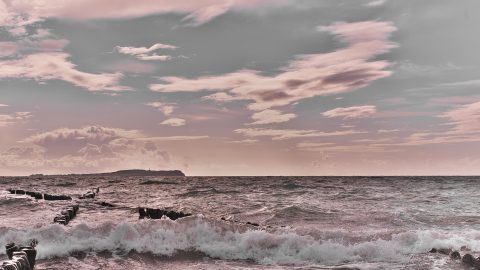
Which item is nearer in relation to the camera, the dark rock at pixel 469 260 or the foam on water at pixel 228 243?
the dark rock at pixel 469 260

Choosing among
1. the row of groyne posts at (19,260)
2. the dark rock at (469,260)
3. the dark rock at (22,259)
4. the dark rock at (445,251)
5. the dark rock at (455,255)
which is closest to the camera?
the row of groyne posts at (19,260)

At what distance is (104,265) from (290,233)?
6815 millimetres

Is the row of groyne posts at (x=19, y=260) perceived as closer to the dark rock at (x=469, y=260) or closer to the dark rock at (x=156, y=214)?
the dark rock at (x=156, y=214)

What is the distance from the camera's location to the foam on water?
14938 mm

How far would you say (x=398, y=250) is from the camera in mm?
15711

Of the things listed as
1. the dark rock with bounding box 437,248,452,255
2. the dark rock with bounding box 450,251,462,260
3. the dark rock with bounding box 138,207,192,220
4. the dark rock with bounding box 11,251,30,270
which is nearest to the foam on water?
the dark rock with bounding box 437,248,452,255

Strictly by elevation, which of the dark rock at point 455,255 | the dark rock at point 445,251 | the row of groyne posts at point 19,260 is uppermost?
the row of groyne posts at point 19,260

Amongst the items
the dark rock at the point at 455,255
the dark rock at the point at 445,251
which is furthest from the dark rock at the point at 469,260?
the dark rock at the point at 445,251

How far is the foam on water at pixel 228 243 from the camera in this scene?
49.0ft

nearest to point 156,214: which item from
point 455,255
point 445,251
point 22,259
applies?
point 22,259

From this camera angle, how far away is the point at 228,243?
16.1 metres

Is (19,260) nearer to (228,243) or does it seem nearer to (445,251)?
(228,243)

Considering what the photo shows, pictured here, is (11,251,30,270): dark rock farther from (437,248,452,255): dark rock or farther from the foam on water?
(437,248,452,255): dark rock

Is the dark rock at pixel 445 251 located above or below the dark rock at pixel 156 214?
below
